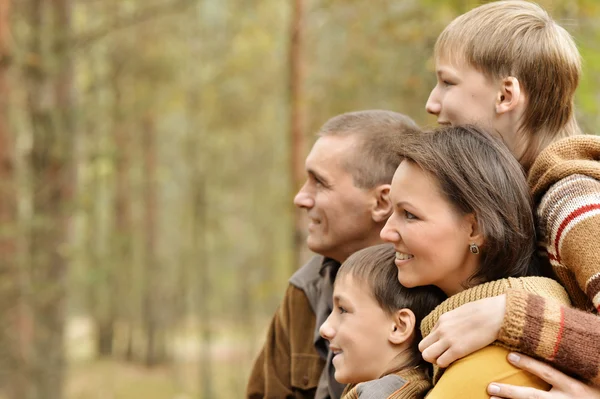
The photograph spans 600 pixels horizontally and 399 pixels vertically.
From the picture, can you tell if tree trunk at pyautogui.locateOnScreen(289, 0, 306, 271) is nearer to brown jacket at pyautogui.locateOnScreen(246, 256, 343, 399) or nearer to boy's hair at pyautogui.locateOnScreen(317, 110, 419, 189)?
brown jacket at pyautogui.locateOnScreen(246, 256, 343, 399)

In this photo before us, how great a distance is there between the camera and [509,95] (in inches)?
115

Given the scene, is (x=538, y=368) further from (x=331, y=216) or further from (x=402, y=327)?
(x=331, y=216)

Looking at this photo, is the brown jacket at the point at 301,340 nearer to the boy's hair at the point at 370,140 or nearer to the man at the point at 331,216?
the man at the point at 331,216

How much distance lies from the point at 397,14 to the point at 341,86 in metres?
3.44

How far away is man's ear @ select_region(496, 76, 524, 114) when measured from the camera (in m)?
2.90

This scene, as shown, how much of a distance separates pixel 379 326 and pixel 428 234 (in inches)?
17.5

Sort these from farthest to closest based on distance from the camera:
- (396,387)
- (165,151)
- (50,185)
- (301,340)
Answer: (165,151)
(50,185)
(301,340)
(396,387)

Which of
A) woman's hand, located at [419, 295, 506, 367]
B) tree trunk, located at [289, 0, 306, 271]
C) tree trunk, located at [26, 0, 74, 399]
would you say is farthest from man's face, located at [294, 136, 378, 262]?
tree trunk, located at [289, 0, 306, 271]

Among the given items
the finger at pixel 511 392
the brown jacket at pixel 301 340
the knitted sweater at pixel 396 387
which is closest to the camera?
the finger at pixel 511 392

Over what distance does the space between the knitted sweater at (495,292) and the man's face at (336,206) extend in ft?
3.24

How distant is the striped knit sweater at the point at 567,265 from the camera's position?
2336mm

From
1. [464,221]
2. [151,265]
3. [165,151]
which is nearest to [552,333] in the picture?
[464,221]

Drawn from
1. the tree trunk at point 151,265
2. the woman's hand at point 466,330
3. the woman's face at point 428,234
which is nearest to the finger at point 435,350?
the woman's hand at point 466,330

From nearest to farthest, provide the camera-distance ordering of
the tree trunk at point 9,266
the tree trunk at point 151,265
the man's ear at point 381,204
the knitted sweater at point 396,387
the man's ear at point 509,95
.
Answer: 1. the knitted sweater at point 396,387
2. the man's ear at point 509,95
3. the man's ear at point 381,204
4. the tree trunk at point 9,266
5. the tree trunk at point 151,265
